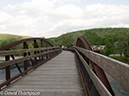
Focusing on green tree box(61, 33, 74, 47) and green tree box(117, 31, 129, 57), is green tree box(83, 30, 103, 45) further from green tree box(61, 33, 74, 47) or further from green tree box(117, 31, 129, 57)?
green tree box(117, 31, 129, 57)

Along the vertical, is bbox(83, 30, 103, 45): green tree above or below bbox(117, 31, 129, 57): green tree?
above

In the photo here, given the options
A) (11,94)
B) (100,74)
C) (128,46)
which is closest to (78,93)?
(100,74)

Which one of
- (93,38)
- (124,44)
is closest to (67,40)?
(93,38)

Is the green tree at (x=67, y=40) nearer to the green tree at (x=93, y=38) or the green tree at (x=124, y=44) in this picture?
the green tree at (x=93, y=38)

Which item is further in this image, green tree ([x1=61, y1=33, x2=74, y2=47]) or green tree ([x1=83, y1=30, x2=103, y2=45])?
green tree ([x1=83, y1=30, x2=103, y2=45])

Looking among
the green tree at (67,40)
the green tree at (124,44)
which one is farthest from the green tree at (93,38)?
the green tree at (124,44)

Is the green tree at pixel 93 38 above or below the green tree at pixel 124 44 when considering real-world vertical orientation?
above

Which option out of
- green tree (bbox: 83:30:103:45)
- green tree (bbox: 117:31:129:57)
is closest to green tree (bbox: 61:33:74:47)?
green tree (bbox: 83:30:103:45)

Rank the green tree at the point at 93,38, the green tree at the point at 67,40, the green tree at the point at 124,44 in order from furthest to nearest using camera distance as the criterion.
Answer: the green tree at the point at 93,38 → the green tree at the point at 67,40 → the green tree at the point at 124,44

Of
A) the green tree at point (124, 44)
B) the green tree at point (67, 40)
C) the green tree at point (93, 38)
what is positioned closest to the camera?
the green tree at point (124, 44)

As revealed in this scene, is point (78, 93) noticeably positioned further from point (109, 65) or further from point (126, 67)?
point (126, 67)

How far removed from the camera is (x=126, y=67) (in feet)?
2.91

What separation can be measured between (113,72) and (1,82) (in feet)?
9.54

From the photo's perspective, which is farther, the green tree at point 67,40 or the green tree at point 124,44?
the green tree at point 67,40
